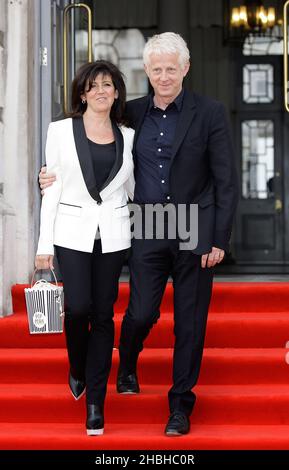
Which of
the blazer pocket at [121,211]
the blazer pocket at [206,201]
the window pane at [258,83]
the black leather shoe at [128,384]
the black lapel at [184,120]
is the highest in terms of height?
the window pane at [258,83]

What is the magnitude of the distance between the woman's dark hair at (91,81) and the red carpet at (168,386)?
1322 millimetres

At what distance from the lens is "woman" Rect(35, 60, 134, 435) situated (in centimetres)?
369

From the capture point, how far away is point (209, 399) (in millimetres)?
4062

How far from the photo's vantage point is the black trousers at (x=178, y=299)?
12.4 ft

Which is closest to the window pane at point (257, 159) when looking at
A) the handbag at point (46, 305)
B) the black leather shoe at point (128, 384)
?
the black leather shoe at point (128, 384)

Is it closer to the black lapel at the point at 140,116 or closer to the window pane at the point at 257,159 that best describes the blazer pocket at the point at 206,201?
the black lapel at the point at 140,116

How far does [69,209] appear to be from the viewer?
12.2ft

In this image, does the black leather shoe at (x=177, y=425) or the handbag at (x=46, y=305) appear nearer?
the black leather shoe at (x=177, y=425)

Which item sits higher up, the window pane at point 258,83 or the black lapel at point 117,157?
the window pane at point 258,83

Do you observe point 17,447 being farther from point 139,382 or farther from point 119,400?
point 139,382

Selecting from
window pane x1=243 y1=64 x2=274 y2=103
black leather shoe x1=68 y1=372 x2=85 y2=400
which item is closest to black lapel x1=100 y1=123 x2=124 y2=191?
black leather shoe x1=68 y1=372 x2=85 y2=400

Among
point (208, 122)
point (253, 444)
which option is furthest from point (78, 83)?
point (253, 444)

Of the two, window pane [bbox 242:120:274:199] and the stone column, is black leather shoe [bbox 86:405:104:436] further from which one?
window pane [bbox 242:120:274:199]
